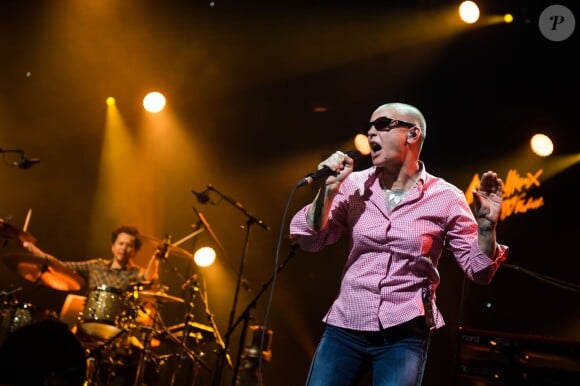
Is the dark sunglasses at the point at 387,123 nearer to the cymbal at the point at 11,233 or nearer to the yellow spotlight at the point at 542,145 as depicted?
the cymbal at the point at 11,233

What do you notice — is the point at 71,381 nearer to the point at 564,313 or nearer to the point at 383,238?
the point at 383,238

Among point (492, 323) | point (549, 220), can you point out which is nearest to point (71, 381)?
point (492, 323)

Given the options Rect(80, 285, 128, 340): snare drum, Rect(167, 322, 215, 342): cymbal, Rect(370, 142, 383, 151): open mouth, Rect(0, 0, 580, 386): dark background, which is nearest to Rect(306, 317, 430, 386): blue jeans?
Rect(370, 142, 383, 151): open mouth

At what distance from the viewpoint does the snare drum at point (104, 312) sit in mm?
6906

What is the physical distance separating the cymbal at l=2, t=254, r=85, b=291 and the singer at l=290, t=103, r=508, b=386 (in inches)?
196

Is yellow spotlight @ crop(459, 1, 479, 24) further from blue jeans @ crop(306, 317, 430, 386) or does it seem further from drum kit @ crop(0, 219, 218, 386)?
blue jeans @ crop(306, 317, 430, 386)

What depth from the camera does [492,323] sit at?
8.40 metres

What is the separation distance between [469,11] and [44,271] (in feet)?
21.4

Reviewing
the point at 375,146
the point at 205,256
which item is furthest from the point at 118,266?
the point at 375,146

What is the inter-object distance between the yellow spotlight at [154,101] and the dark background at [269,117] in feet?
1.48

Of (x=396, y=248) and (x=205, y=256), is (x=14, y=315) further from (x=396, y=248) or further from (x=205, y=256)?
(x=396, y=248)

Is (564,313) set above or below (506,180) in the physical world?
below

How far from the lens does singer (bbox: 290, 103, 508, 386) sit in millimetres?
2590

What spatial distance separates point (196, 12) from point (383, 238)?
7471 millimetres
